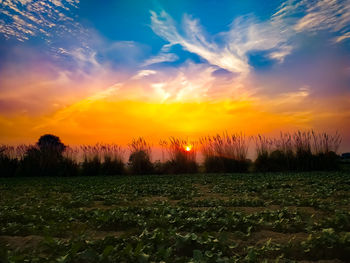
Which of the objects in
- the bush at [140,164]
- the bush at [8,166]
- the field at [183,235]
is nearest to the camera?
the field at [183,235]

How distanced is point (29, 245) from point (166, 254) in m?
1.53

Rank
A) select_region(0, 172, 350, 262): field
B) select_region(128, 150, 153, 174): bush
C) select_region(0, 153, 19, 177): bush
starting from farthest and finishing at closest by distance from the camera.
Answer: select_region(0, 153, 19, 177): bush
select_region(128, 150, 153, 174): bush
select_region(0, 172, 350, 262): field

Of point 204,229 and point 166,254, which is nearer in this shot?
point 166,254

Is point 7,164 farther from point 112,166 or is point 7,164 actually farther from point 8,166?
point 112,166

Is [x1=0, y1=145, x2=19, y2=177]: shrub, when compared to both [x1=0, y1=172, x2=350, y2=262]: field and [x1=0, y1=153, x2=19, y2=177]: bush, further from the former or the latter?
[x1=0, y1=172, x2=350, y2=262]: field

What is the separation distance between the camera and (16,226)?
3.84 m

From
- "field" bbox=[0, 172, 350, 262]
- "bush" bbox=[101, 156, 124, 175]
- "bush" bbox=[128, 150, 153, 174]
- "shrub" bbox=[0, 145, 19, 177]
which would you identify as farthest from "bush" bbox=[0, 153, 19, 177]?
"field" bbox=[0, 172, 350, 262]

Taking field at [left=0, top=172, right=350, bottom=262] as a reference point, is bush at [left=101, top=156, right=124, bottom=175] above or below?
above

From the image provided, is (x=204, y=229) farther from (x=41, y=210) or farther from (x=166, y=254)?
(x=41, y=210)

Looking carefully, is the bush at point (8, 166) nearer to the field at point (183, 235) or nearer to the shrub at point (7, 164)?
the shrub at point (7, 164)

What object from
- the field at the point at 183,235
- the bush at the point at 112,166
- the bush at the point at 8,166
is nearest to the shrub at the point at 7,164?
the bush at the point at 8,166

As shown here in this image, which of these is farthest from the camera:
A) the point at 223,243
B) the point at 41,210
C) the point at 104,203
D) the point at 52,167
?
the point at 52,167

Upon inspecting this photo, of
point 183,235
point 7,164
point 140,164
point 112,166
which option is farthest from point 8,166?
point 183,235

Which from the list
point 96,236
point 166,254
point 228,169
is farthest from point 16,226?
point 228,169
